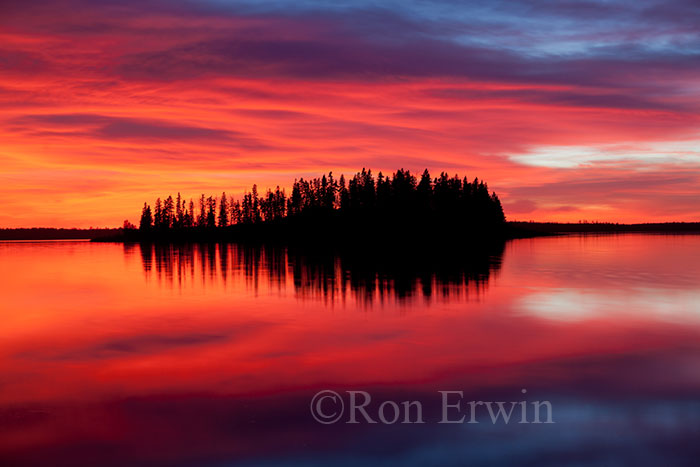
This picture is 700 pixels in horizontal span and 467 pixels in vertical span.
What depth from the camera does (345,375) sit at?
17.4 meters

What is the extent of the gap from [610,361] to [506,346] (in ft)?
11.5

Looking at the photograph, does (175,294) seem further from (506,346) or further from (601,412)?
(601,412)

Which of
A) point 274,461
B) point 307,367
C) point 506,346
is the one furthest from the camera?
point 506,346

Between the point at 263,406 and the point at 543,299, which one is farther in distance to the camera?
the point at 543,299

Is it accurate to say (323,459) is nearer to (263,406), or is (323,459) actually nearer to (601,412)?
(263,406)

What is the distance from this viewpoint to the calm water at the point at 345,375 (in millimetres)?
11945

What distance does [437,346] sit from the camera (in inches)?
839

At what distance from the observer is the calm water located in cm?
1195

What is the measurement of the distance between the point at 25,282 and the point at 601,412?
4979cm

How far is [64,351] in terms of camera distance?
71.5 feet

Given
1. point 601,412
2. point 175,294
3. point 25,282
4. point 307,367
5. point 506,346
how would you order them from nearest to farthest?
1. point 601,412
2. point 307,367
3. point 506,346
4. point 175,294
5. point 25,282

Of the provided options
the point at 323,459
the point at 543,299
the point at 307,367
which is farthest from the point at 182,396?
the point at 543,299

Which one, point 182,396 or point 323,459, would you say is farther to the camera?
point 182,396

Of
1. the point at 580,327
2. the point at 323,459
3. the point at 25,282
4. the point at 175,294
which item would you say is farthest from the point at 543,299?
the point at 25,282
